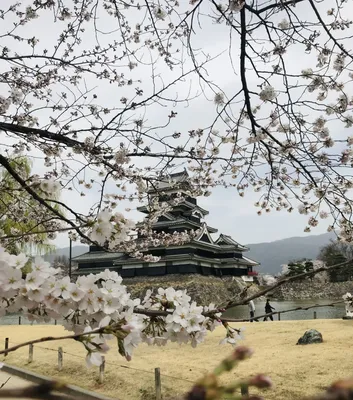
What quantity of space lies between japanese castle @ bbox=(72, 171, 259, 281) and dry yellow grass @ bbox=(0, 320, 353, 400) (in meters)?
19.4

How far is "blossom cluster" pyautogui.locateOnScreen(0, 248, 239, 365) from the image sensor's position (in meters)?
1.53

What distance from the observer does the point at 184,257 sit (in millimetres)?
32781

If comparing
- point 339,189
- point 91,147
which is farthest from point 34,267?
point 339,189

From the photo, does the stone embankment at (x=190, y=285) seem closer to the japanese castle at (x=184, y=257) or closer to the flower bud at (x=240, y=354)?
the japanese castle at (x=184, y=257)

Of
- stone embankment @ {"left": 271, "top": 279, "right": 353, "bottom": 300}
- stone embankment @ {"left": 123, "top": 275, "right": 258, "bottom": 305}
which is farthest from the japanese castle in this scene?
stone embankment @ {"left": 271, "top": 279, "right": 353, "bottom": 300}

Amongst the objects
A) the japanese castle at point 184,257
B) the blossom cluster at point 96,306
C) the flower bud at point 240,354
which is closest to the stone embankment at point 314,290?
the japanese castle at point 184,257

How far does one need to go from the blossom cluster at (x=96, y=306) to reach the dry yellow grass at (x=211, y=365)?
4807mm

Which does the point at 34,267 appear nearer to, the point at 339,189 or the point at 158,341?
the point at 158,341

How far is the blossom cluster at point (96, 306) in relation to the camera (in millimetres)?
1527

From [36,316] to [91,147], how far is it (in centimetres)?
266

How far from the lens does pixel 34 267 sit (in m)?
1.62

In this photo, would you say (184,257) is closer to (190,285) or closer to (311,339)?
(190,285)

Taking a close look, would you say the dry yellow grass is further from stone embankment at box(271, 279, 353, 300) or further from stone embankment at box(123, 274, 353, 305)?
stone embankment at box(271, 279, 353, 300)

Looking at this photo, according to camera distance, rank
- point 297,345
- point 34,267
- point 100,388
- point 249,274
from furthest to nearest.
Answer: point 249,274, point 297,345, point 100,388, point 34,267
